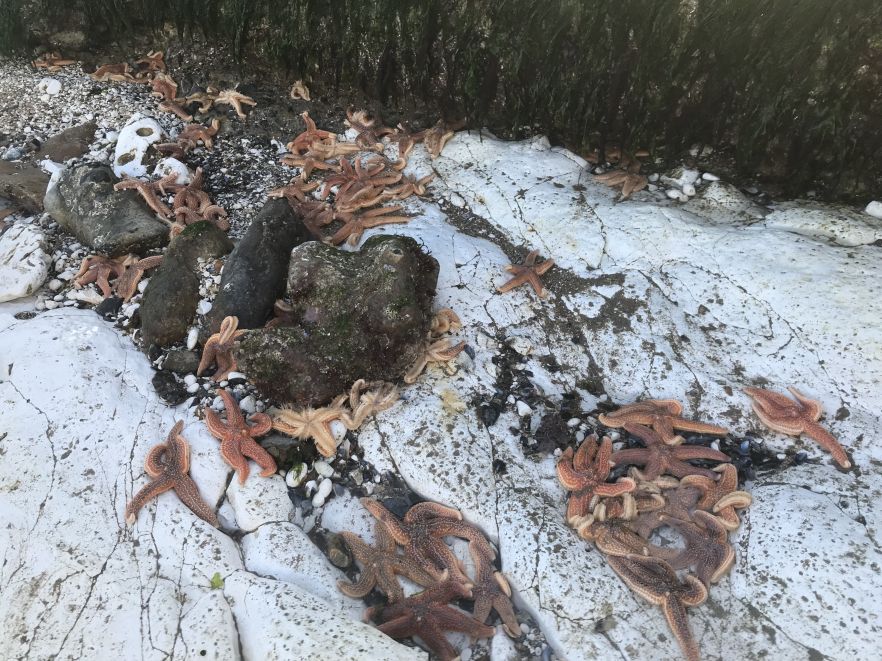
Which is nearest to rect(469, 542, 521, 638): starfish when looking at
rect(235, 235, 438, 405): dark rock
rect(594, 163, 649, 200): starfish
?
rect(235, 235, 438, 405): dark rock

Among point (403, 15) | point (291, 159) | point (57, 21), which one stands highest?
point (403, 15)

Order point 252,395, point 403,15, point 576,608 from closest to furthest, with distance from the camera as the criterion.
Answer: point 576,608, point 252,395, point 403,15

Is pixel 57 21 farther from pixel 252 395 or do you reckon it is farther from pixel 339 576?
pixel 339 576

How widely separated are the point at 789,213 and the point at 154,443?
6.01m

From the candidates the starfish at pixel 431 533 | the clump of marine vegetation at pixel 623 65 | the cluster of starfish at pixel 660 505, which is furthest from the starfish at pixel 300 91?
the cluster of starfish at pixel 660 505

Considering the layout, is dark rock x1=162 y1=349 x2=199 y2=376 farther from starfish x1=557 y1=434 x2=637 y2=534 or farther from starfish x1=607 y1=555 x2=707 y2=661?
starfish x1=607 y1=555 x2=707 y2=661

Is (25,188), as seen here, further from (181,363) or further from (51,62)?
(181,363)

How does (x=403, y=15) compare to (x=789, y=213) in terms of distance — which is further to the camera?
(x=403, y=15)

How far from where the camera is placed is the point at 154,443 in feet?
15.0

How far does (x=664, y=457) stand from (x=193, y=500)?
3473mm

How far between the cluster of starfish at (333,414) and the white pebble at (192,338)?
113cm

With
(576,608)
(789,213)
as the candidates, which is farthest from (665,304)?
(576,608)

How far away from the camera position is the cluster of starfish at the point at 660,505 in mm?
3803

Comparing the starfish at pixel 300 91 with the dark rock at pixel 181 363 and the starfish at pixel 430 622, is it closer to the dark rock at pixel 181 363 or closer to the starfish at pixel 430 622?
the dark rock at pixel 181 363
